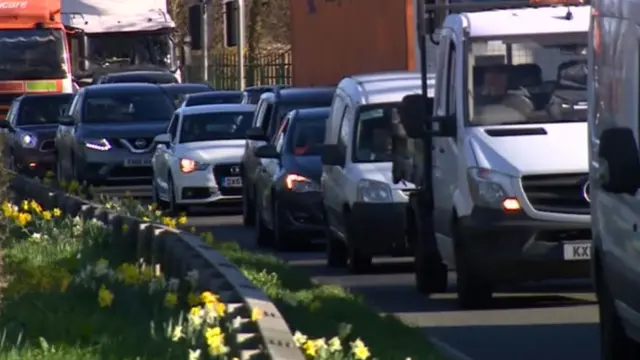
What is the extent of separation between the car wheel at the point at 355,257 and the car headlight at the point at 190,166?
824 centimetres

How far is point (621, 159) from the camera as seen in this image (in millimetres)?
8336

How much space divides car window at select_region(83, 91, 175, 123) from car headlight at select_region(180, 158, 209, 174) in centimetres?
483

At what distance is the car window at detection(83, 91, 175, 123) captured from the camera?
98.2 feet

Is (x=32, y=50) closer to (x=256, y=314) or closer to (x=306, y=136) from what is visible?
(x=306, y=136)

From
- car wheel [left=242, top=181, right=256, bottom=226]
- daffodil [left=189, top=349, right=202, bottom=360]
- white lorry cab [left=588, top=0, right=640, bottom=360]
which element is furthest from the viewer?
car wheel [left=242, top=181, right=256, bottom=226]

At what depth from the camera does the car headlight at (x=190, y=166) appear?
82.6 ft

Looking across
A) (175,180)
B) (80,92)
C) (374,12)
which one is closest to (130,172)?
(80,92)

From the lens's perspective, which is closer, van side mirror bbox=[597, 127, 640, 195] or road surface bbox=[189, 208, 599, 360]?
van side mirror bbox=[597, 127, 640, 195]

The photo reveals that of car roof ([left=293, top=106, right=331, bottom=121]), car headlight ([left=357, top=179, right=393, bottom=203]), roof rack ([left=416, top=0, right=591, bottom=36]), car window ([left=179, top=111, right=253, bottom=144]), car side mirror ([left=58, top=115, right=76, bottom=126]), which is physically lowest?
car side mirror ([left=58, top=115, right=76, bottom=126])

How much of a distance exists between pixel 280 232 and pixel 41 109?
53.5 ft

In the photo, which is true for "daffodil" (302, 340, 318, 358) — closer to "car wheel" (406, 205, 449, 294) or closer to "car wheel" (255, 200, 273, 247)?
"car wheel" (406, 205, 449, 294)

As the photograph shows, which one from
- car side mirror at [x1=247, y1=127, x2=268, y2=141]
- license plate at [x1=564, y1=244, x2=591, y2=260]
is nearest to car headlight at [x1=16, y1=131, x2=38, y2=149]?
car side mirror at [x1=247, y1=127, x2=268, y2=141]

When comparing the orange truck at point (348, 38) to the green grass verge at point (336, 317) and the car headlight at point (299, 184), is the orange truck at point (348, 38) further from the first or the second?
the green grass verge at point (336, 317)

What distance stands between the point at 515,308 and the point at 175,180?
1210cm
